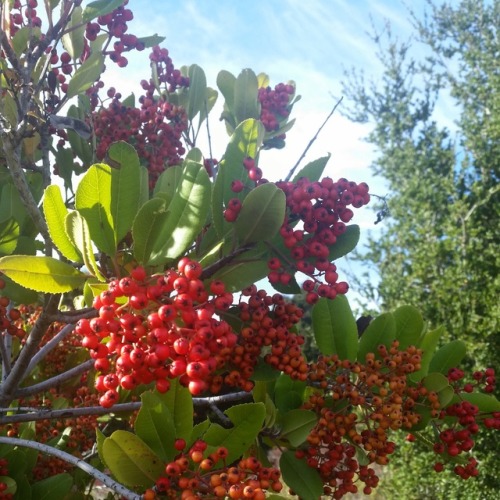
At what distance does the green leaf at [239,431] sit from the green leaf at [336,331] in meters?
0.65

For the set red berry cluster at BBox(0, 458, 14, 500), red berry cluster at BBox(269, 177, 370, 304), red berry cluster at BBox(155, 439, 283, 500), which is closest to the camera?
red berry cluster at BBox(155, 439, 283, 500)

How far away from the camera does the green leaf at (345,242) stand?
1722 mm

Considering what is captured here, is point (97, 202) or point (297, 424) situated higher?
point (97, 202)

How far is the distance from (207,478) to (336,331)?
0.92 meters

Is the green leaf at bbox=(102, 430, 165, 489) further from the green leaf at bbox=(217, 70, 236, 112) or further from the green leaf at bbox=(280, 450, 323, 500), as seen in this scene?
the green leaf at bbox=(217, 70, 236, 112)

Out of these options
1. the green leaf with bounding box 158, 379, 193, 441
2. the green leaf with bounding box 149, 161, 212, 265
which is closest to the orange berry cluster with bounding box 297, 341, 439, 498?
the green leaf with bounding box 158, 379, 193, 441

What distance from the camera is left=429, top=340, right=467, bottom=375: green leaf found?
229 cm

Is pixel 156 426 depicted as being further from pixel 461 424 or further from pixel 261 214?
pixel 461 424

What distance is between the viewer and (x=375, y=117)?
45.3ft

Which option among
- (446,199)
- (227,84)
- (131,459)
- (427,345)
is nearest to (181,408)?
(131,459)

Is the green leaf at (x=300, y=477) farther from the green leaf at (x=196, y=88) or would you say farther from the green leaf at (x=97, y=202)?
the green leaf at (x=196, y=88)

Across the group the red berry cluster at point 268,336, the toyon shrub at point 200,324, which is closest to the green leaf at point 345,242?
the toyon shrub at point 200,324

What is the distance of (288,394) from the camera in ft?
6.74

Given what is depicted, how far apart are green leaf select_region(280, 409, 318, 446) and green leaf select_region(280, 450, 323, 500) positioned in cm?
13
